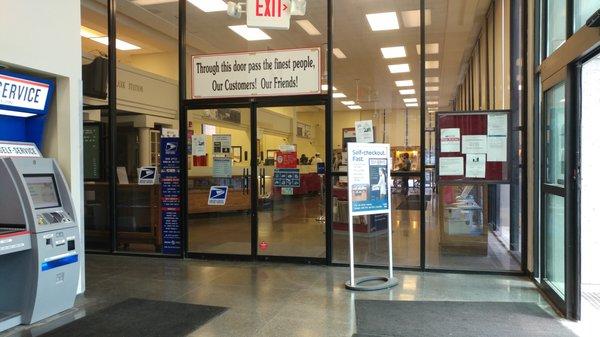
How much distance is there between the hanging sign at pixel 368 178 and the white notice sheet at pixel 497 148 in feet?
4.25

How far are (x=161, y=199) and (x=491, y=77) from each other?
619cm

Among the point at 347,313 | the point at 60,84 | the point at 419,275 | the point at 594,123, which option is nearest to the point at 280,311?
the point at 347,313

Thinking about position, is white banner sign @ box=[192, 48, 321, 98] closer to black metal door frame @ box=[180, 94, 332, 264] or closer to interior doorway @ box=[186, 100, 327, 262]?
black metal door frame @ box=[180, 94, 332, 264]

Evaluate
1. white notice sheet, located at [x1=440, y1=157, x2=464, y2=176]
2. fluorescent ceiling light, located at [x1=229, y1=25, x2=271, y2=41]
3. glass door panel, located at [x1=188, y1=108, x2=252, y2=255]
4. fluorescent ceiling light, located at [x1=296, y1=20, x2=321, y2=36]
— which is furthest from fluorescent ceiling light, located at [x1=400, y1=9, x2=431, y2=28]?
glass door panel, located at [x1=188, y1=108, x2=252, y2=255]

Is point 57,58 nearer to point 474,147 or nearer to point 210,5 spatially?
point 210,5

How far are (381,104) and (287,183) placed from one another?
2150 mm

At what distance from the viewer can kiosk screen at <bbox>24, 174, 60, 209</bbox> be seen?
4086mm

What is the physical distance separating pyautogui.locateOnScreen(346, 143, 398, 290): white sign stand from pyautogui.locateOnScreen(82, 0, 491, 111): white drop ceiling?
136 centimetres

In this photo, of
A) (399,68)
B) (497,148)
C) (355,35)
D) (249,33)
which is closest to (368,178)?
(497,148)

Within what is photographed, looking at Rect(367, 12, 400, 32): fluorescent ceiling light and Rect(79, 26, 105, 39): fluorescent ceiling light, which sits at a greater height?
Rect(79, 26, 105, 39): fluorescent ceiling light

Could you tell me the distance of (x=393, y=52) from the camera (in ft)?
32.4

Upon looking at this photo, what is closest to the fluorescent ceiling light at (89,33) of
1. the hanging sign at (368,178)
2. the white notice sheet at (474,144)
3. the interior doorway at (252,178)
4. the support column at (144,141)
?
the support column at (144,141)

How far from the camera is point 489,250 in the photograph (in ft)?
22.4

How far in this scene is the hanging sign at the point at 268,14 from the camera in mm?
4871
